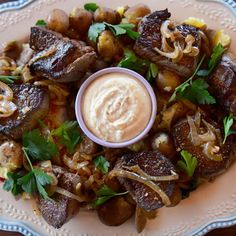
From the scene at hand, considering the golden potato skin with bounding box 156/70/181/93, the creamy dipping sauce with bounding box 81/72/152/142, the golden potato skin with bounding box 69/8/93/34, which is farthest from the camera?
the golden potato skin with bounding box 69/8/93/34

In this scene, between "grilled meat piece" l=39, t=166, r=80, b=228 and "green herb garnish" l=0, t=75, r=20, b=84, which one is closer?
"grilled meat piece" l=39, t=166, r=80, b=228

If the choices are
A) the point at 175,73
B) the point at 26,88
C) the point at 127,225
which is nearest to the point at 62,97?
the point at 26,88

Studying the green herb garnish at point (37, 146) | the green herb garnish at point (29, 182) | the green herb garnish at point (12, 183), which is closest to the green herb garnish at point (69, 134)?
the green herb garnish at point (37, 146)

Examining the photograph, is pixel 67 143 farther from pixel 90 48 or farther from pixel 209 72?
pixel 209 72

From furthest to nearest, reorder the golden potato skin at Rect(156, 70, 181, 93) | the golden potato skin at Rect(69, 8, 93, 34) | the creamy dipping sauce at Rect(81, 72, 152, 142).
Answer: the golden potato skin at Rect(69, 8, 93, 34), the golden potato skin at Rect(156, 70, 181, 93), the creamy dipping sauce at Rect(81, 72, 152, 142)

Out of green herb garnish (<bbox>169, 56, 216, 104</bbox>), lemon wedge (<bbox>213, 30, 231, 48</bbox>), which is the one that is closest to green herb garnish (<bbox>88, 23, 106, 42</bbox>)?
green herb garnish (<bbox>169, 56, 216, 104</bbox>)

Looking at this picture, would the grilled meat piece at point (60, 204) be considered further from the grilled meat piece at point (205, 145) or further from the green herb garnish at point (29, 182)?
the grilled meat piece at point (205, 145)

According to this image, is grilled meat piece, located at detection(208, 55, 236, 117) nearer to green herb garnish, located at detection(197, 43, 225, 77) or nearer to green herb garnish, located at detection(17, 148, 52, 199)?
green herb garnish, located at detection(197, 43, 225, 77)

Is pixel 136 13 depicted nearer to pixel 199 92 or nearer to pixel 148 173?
pixel 199 92
